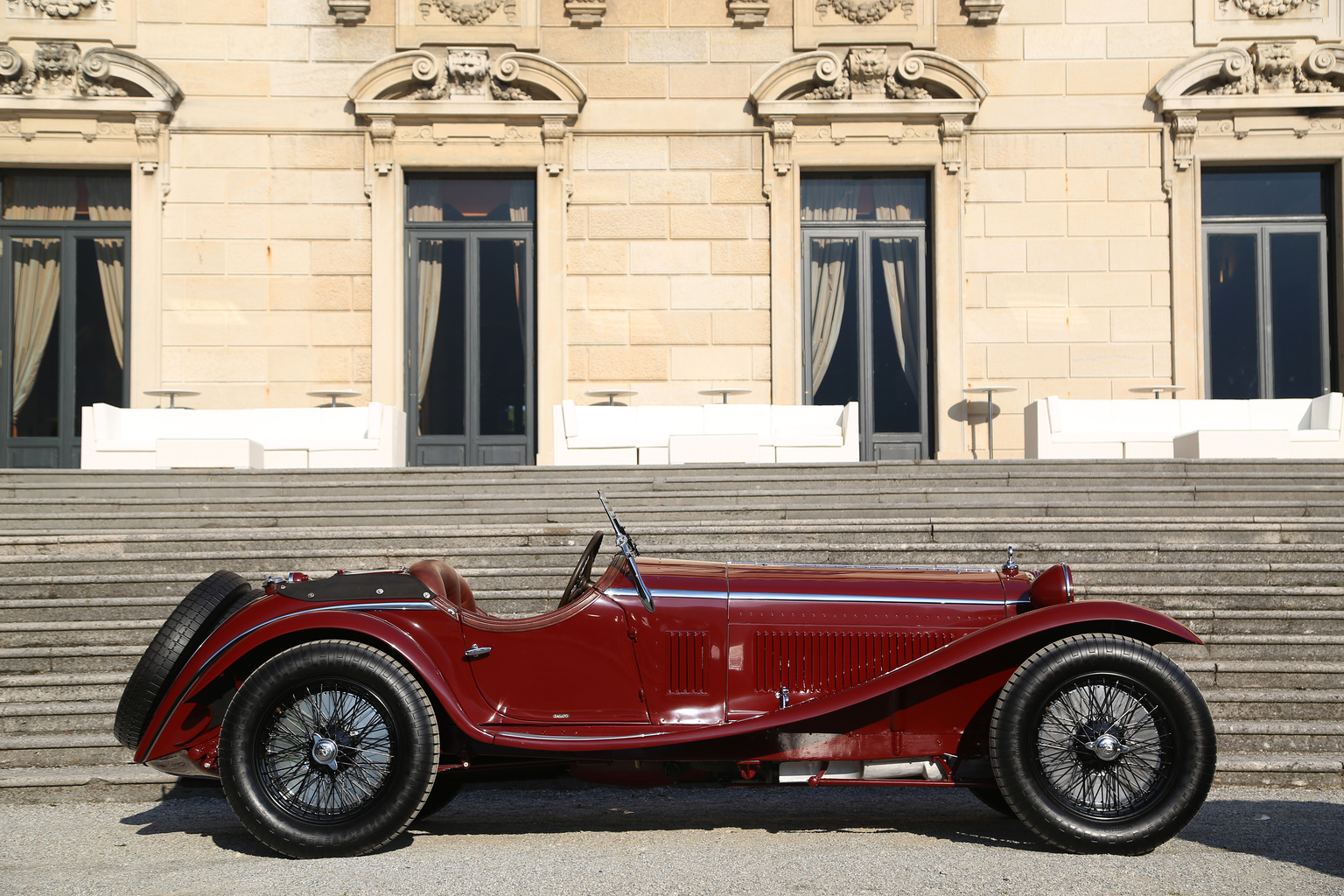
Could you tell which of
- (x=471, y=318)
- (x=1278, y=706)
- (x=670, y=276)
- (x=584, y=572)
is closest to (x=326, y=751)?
(x=584, y=572)

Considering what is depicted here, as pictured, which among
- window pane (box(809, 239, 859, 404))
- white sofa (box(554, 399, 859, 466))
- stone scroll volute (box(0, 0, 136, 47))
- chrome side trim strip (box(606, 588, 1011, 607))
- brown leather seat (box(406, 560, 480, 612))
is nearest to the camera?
chrome side trim strip (box(606, 588, 1011, 607))

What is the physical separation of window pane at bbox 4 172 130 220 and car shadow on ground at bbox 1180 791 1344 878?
45.5ft

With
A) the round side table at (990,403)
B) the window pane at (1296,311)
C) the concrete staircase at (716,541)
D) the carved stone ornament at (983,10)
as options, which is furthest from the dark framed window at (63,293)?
the window pane at (1296,311)

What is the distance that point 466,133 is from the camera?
46.1 feet

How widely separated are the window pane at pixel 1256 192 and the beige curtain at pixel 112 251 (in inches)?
534

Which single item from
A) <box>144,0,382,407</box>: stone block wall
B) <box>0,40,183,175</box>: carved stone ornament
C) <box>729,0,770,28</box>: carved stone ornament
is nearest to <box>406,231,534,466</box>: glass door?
<box>144,0,382,407</box>: stone block wall

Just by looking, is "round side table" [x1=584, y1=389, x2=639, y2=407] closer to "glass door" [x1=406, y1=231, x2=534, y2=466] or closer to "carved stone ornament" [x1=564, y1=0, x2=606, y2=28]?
"glass door" [x1=406, y1=231, x2=534, y2=466]

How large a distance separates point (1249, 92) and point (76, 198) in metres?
14.6

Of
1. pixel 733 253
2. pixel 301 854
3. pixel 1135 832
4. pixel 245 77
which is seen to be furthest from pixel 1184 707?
pixel 245 77

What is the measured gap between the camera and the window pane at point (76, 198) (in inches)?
560

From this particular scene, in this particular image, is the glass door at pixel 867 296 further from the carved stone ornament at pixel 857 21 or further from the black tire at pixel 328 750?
the black tire at pixel 328 750

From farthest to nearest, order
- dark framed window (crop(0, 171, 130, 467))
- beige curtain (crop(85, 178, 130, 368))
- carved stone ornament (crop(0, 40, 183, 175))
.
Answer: beige curtain (crop(85, 178, 130, 368)) → dark framed window (crop(0, 171, 130, 467)) → carved stone ornament (crop(0, 40, 183, 175))

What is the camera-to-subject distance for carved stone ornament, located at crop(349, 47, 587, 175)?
1391 cm

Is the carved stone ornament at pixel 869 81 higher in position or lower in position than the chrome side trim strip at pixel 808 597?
higher
